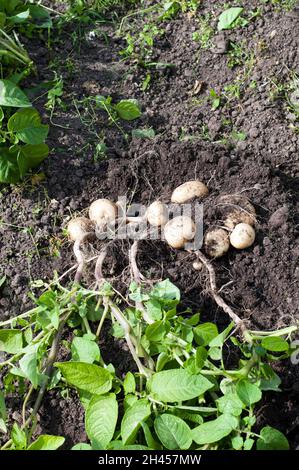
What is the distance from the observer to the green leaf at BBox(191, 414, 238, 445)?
5.65 feet

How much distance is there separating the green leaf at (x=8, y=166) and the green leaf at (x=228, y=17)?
4.06 feet

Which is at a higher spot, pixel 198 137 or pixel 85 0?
pixel 85 0

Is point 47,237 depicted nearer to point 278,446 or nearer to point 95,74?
point 95,74

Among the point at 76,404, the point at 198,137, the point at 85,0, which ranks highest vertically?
Result: the point at 85,0

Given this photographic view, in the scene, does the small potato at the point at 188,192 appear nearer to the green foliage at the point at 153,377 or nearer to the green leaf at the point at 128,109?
the green foliage at the point at 153,377

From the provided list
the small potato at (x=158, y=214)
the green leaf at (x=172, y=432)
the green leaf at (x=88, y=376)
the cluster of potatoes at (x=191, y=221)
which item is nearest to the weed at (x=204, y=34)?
the cluster of potatoes at (x=191, y=221)

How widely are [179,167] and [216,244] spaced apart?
41cm

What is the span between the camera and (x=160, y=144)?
265 cm

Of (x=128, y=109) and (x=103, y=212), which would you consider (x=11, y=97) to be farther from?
(x=103, y=212)

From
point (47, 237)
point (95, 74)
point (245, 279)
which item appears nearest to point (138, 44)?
point (95, 74)

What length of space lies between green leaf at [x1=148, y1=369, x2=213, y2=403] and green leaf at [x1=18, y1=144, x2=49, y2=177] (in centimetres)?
113

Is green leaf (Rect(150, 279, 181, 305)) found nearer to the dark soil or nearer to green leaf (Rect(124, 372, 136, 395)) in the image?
the dark soil

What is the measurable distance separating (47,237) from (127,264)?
→ 36 cm
